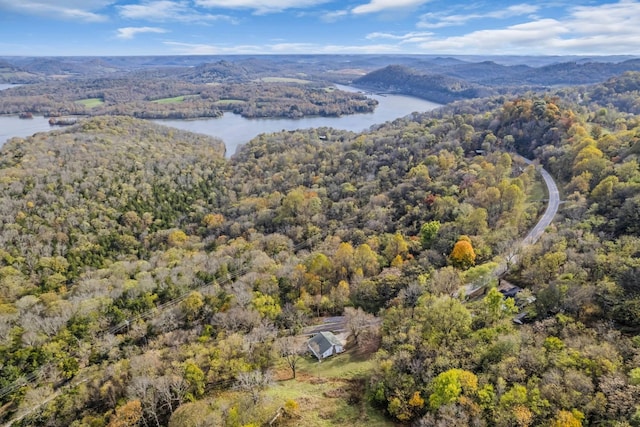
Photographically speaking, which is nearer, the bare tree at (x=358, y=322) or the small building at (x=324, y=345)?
the small building at (x=324, y=345)

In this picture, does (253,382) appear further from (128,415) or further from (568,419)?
(568,419)

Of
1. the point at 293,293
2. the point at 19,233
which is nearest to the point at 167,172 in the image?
the point at 19,233

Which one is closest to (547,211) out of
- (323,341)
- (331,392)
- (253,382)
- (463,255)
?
(463,255)

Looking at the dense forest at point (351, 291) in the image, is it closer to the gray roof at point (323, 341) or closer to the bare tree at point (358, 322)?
the bare tree at point (358, 322)

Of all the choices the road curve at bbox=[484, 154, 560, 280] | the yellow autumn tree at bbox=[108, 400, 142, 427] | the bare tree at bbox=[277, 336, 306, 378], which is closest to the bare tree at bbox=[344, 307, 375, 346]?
the bare tree at bbox=[277, 336, 306, 378]

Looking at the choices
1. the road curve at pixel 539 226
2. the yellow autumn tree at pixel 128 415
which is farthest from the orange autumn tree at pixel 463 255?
the yellow autumn tree at pixel 128 415

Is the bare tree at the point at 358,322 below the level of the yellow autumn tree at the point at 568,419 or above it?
below

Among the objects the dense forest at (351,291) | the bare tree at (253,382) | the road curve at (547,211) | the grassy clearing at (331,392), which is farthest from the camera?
the road curve at (547,211)
